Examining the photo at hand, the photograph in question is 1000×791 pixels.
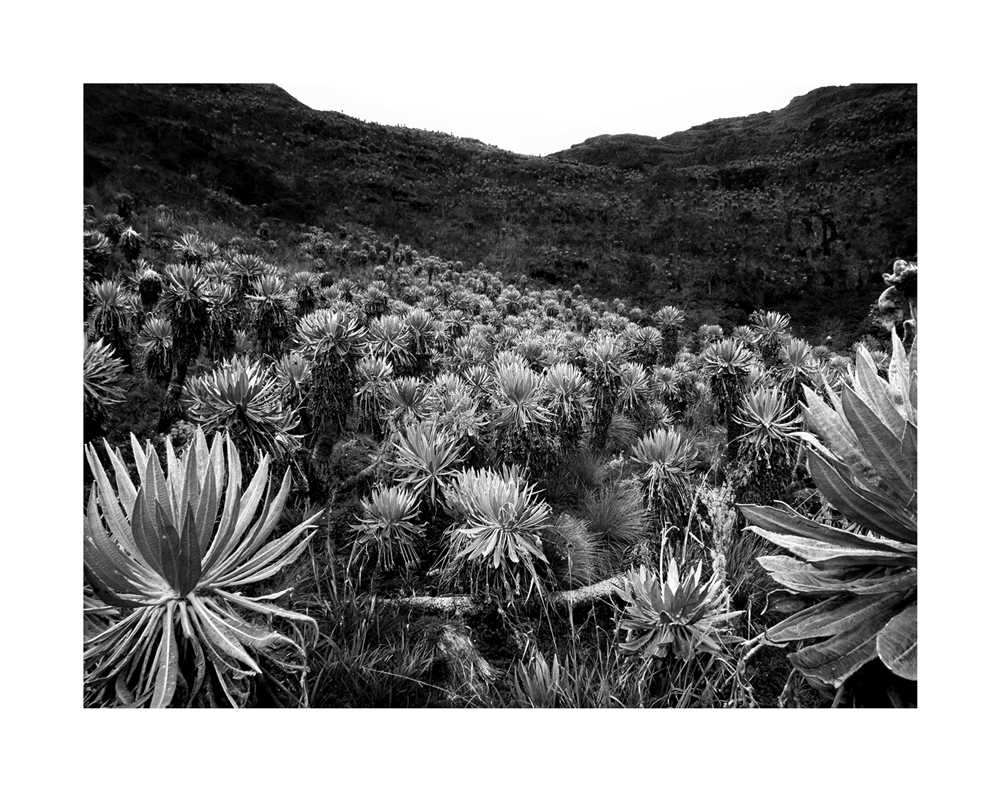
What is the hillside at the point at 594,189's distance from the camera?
2623mm

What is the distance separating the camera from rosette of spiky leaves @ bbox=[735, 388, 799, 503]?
5.59 ft

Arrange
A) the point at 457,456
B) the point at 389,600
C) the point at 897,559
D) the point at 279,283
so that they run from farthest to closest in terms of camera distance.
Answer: the point at 279,283
the point at 457,456
the point at 389,600
the point at 897,559

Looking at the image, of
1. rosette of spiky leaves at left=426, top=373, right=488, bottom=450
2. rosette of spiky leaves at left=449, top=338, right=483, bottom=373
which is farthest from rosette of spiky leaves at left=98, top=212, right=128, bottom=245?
rosette of spiky leaves at left=426, top=373, right=488, bottom=450

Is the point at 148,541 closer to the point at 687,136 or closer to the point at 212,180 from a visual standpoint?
the point at 212,180

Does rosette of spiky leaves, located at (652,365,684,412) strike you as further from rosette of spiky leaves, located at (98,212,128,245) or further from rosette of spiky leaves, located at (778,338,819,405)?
rosette of spiky leaves, located at (98,212,128,245)

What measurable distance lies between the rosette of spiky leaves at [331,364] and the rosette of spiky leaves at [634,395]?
4.59ft

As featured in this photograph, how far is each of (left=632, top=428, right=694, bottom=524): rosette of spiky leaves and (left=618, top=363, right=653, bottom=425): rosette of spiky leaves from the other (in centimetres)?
68

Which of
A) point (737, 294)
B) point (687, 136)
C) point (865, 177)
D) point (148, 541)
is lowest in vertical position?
point (148, 541)

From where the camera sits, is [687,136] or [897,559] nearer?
[897,559]

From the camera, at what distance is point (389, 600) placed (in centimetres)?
131

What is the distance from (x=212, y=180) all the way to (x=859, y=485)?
587cm

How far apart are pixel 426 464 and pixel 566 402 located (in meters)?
0.72

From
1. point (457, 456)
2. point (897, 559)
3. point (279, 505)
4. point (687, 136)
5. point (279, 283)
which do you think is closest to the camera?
point (897, 559)

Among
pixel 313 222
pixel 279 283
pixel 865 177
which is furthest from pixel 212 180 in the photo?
pixel 865 177
